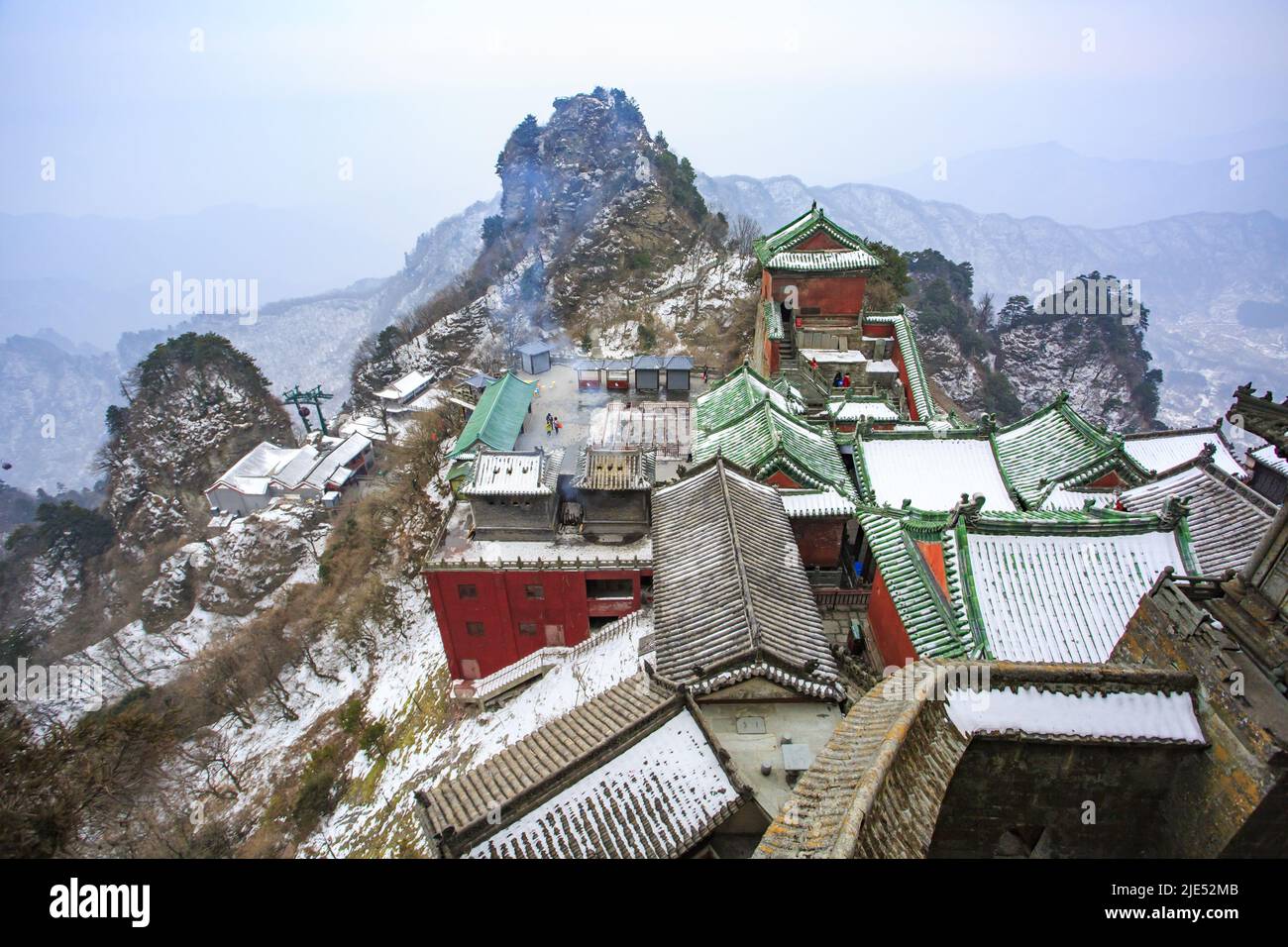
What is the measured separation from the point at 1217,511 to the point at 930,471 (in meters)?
7.12

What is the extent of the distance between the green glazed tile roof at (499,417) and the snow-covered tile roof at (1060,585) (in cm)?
2105

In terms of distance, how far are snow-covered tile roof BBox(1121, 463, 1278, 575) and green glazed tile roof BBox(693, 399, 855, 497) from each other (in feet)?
28.3

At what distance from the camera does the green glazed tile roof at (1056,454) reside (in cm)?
2023

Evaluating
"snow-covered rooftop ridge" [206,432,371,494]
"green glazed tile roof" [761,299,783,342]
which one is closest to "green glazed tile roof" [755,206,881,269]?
"green glazed tile roof" [761,299,783,342]

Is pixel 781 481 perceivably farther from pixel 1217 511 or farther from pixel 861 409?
pixel 1217 511

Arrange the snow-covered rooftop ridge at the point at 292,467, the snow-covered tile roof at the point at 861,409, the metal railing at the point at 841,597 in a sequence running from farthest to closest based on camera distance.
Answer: the snow-covered rooftop ridge at the point at 292,467
the snow-covered tile roof at the point at 861,409
the metal railing at the point at 841,597

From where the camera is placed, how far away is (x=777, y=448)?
22.0m

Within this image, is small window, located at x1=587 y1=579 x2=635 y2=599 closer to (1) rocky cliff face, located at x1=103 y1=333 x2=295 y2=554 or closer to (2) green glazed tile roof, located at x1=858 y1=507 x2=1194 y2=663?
(2) green glazed tile roof, located at x1=858 y1=507 x2=1194 y2=663

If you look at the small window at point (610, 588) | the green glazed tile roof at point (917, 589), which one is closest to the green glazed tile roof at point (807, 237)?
the small window at point (610, 588)

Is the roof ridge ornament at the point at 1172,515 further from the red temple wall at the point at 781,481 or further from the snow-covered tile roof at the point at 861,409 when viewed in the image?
the snow-covered tile roof at the point at 861,409

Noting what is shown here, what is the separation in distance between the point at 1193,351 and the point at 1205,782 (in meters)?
179

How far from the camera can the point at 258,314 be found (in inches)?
7028

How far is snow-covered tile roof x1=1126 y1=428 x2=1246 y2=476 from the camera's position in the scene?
27562mm
